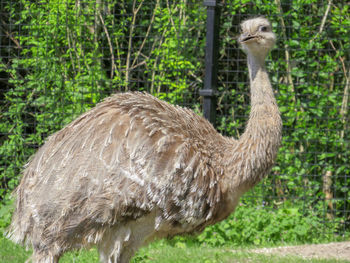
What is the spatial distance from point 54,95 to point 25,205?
3254 millimetres

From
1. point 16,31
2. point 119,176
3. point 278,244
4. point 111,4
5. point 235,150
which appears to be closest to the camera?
point 119,176

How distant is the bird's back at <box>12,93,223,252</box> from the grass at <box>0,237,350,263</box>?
51.0 inches

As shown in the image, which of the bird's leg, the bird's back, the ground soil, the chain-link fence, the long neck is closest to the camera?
the bird's back

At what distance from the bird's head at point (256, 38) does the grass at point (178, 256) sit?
72.1 inches

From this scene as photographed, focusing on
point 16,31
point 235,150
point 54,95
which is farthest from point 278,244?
point 16,31

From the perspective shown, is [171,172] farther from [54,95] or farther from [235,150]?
[54,95]

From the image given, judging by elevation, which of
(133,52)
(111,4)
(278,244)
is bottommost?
(278,244)

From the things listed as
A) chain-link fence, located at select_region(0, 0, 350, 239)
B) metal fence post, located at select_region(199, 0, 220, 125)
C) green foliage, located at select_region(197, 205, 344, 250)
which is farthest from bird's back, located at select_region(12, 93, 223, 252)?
chain-link fence, located at select_region(0, 0, 350, 239)

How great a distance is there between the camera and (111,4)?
7.29 m

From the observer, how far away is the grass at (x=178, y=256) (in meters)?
5.63

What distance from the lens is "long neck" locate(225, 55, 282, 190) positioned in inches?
174

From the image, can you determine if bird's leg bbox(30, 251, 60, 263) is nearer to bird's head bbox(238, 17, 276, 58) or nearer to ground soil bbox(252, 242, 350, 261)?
bird's head bbox(238, 17, 276, 58)

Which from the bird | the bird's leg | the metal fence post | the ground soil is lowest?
the ground soil

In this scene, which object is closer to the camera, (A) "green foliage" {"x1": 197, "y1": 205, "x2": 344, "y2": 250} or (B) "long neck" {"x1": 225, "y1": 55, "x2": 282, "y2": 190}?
(B) "long neck" {"x1": 225, "y1": 55, "x2": 282, "y2": 190}
